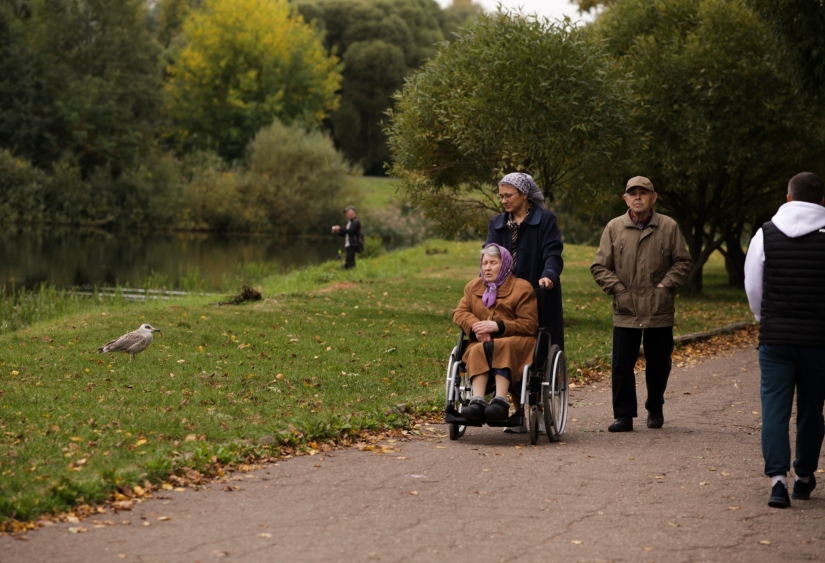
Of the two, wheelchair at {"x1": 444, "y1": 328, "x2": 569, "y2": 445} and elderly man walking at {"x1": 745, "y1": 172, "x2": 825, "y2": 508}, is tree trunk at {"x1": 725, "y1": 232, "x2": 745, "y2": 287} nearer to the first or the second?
wheelchair at {"x1": 444, "y1": 328, "x2": 569, "y2": 445}

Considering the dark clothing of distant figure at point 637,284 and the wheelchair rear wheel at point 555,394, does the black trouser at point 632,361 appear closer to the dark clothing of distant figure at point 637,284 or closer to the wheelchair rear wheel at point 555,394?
the dark clothing of distant figure at point 637,284

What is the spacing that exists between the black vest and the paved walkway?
1.14 m

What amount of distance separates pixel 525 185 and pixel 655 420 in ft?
8.29

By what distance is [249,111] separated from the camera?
243 ft

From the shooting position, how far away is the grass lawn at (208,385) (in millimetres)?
6980

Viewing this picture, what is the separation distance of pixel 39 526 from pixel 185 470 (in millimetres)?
1379

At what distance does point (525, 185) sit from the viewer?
9062 mm

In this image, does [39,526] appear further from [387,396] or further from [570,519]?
[387,396]

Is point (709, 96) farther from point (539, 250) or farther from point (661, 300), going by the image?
point (539, 250)

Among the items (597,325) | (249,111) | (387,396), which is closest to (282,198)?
(249,111)

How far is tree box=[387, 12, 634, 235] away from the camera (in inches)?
679

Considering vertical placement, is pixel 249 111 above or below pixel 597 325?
above

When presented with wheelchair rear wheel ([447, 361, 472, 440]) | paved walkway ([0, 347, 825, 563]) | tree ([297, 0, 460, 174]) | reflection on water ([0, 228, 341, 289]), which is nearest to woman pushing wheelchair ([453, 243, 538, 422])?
wheelchair rear wheel ([447, 361, 472, 440])

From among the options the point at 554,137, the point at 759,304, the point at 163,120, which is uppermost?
the point at 163,120
